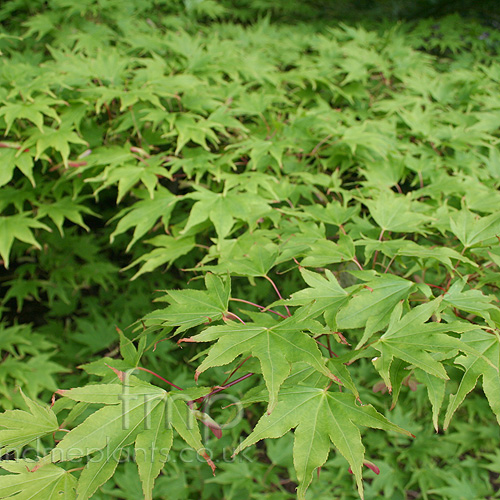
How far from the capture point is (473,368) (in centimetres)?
85

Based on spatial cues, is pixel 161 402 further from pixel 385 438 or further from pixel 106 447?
pixel 385 438

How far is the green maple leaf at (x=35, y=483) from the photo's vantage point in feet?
2.44

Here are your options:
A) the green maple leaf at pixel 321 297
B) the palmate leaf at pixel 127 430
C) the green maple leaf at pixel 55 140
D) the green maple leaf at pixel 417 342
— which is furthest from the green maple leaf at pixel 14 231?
the green maple leaf at pixel 417 342

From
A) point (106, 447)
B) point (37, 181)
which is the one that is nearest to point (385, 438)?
point (106, 447)

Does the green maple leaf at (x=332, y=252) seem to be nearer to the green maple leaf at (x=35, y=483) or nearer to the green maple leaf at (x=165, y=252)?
the green maple leaf at (x=165, y=252)

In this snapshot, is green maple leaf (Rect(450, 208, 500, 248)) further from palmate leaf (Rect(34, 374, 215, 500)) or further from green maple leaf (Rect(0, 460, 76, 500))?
green maple leaf (Rect(0, 460, 76, 500))

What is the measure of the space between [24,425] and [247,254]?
0.74 meters

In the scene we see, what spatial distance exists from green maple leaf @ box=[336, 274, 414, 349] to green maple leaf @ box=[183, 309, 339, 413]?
0.39 ft

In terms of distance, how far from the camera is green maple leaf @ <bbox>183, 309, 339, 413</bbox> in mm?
786

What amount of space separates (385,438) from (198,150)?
6.94 feet

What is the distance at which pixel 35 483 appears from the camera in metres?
0.77

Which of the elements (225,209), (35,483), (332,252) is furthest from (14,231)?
(332,252)

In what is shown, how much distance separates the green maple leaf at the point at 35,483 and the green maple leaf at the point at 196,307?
35 centimetres

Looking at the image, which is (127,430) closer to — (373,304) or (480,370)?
(373,304)
